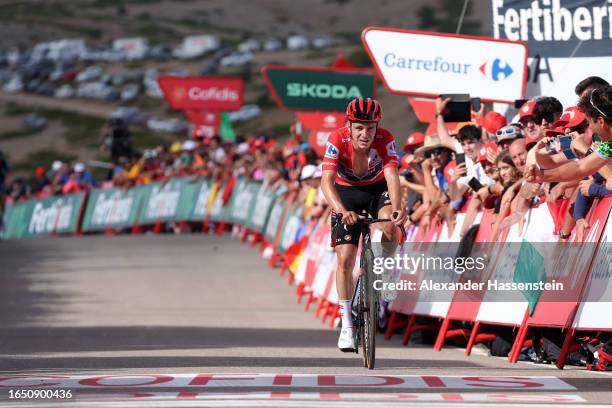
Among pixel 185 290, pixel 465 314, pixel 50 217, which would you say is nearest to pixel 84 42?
pixel 50 217

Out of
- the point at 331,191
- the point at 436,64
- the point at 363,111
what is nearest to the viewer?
the point at 363,111

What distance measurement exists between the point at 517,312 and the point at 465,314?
1052 mm

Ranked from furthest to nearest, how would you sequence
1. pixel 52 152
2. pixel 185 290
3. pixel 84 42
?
pixel 84 42
pixel 52 152
pixel 185 290

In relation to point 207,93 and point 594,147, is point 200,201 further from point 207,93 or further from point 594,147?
point 594,147

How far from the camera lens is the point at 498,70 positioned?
604 inches

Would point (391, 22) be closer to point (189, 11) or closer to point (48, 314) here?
point (189, 11)

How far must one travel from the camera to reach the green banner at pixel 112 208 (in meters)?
34.5

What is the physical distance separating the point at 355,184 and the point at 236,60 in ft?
304

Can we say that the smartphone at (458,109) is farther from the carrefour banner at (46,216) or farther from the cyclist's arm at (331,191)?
the carrefour banner at (46,216)

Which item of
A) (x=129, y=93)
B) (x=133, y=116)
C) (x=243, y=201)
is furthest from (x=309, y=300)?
(x=129, y=93)

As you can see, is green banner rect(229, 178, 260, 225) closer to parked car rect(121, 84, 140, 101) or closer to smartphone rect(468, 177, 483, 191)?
smartphone rect(468, 177, 483, 191)

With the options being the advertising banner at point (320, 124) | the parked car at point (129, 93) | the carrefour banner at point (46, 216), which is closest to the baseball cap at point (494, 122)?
the advertising banner at point (320, 124)

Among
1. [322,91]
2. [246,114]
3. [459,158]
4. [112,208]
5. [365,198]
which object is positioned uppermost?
[365,198]

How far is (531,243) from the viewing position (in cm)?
1158
